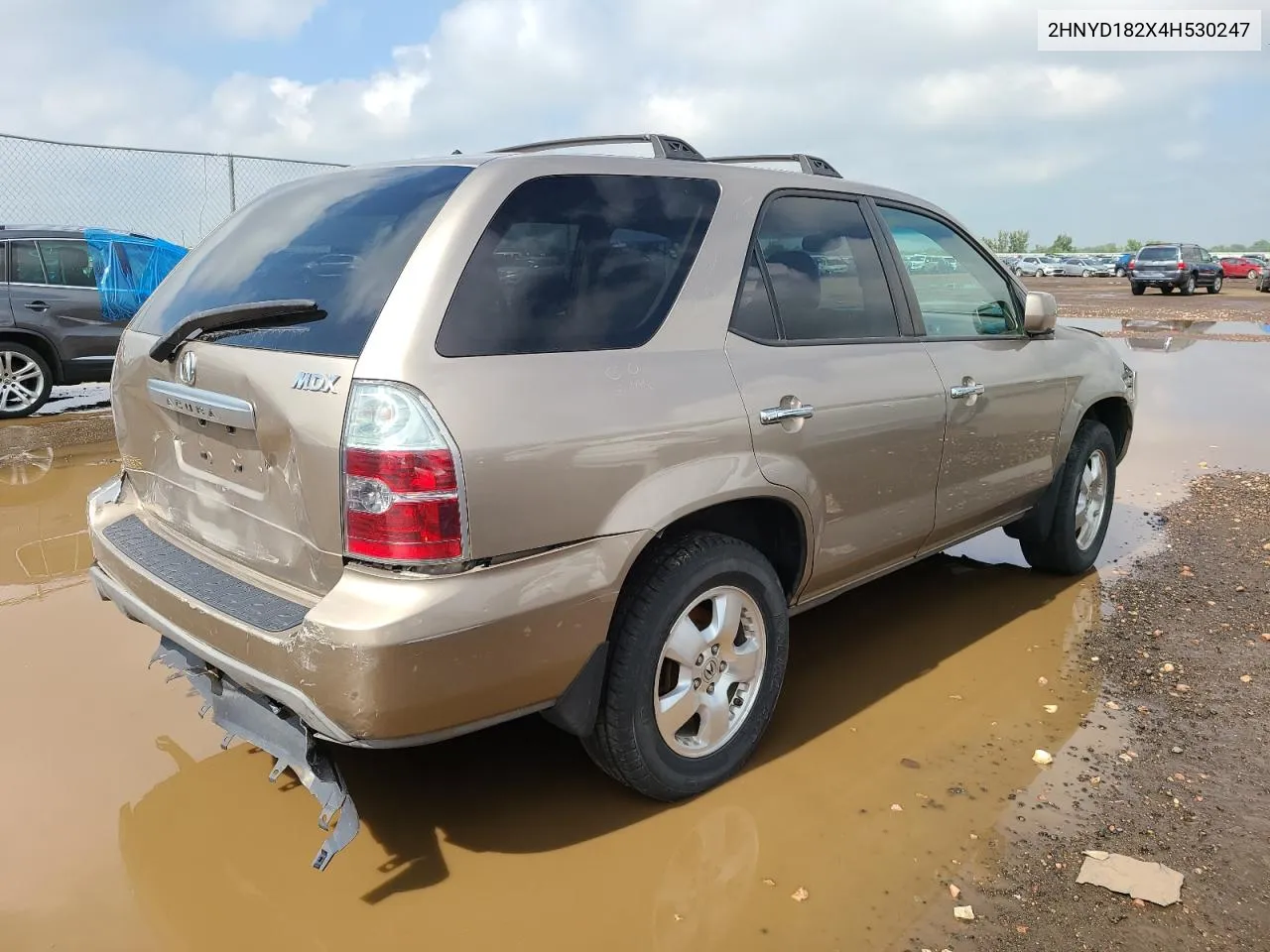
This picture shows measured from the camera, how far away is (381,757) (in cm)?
318

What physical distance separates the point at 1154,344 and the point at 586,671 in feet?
51.4

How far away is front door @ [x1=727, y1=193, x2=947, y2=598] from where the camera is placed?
2922 mm

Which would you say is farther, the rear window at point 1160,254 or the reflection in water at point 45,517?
the rear window at point 1160,254

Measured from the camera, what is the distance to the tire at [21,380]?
874 cm

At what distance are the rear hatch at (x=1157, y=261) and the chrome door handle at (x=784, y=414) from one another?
3276cm

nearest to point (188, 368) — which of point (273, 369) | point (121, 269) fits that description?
point (273, 369)

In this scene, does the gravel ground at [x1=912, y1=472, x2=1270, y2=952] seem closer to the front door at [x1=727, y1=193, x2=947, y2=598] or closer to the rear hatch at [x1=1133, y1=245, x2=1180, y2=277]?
the front door at [x1=727, y1=193, x2=947, y2=598]

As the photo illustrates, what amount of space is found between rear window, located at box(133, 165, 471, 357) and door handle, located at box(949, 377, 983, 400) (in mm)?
2047

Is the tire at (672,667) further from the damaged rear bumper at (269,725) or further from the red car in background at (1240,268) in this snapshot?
the red car in background at (1240,268)

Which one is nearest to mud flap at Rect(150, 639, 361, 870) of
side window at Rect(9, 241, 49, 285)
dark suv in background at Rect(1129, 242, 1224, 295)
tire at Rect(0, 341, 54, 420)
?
tire at Rect(0, 341, 54, 420)

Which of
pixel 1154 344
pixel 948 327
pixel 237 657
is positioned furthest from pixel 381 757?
pixel 1154 344

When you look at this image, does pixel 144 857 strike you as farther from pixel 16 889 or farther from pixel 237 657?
pixel 237 657

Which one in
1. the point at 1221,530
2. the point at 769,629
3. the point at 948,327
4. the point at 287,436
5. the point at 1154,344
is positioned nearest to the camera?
the point at 287,436

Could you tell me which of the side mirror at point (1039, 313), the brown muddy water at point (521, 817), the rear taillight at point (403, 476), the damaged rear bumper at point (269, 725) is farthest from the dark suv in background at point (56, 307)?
the side mirror at point (1039, 313)
